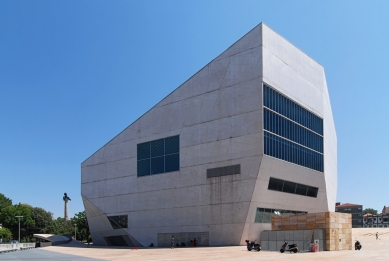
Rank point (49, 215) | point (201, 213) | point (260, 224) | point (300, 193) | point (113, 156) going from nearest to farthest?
point (260, 224) < point (201, 213) < point (300, 193) < point (113, 156) < point (49, 215)

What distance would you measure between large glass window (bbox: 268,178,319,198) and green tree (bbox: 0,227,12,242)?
8290cm

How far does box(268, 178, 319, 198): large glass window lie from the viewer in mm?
44219

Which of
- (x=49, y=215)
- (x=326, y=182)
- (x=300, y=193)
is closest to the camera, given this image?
(x=300, y=193)

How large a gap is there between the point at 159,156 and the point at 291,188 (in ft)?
53.1

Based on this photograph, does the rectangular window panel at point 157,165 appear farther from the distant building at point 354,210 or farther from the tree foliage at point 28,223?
the distant building at point 354,210

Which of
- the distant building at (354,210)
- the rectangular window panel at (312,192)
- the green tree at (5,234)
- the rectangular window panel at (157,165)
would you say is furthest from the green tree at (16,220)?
the distant building at (354,210)

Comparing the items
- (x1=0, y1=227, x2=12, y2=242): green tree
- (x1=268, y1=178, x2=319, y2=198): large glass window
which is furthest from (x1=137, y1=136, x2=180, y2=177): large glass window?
(x1=0, y1=227, x2=12, y2=242): green tree

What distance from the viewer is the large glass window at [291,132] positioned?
43.0m

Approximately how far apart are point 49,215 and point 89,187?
72262 millimetres

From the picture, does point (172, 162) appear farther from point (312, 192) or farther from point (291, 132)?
point (312, 192)

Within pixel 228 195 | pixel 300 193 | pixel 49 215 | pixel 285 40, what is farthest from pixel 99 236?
pixel 49 215

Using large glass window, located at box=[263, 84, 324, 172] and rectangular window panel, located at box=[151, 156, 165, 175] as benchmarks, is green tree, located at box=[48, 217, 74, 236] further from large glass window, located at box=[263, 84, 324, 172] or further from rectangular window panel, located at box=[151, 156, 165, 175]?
large glass window, located at box=[263, 84, 324, 172]

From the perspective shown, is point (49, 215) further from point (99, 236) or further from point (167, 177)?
point (167, 177)

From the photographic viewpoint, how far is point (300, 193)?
4875 cm
